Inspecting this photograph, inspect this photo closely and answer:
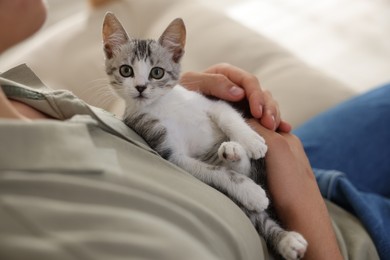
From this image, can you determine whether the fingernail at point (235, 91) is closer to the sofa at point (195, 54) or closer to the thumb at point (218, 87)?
the thumb at point (218, 87)

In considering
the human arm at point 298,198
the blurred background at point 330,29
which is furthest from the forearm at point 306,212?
the blurred background at point 330,29

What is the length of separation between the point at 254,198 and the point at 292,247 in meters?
0.10

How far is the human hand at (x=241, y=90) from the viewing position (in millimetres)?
962

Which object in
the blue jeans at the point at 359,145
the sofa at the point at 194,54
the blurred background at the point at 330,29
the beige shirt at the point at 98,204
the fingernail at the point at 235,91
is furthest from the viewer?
the blurred background at the point at 330,29

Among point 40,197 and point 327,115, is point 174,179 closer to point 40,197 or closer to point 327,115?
point 40,197

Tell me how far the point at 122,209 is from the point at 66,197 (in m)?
0.07

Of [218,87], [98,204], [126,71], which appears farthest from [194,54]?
[98,204]

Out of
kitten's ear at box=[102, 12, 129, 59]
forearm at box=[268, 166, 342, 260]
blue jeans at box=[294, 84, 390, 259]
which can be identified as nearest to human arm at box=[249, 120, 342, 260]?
forearm at box=[268, 166, 342, 260]

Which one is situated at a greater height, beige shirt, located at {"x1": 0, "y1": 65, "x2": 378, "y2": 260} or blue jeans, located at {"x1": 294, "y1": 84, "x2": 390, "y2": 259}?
beige shirt, located at {"x1": 0, "y1": 65, "x2": 378, "y2": 260}

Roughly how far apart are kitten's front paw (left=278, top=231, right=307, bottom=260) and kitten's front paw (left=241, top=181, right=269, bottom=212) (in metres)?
0.07

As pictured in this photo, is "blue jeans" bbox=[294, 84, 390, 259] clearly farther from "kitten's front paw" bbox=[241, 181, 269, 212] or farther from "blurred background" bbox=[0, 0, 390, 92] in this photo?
"blurred background" bbox=[0, 0, 390, 92]

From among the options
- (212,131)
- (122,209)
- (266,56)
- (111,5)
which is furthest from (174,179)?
(111,5)

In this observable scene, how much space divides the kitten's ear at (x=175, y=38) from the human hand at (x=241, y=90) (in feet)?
0.30

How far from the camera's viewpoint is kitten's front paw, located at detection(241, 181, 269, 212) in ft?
2.62
